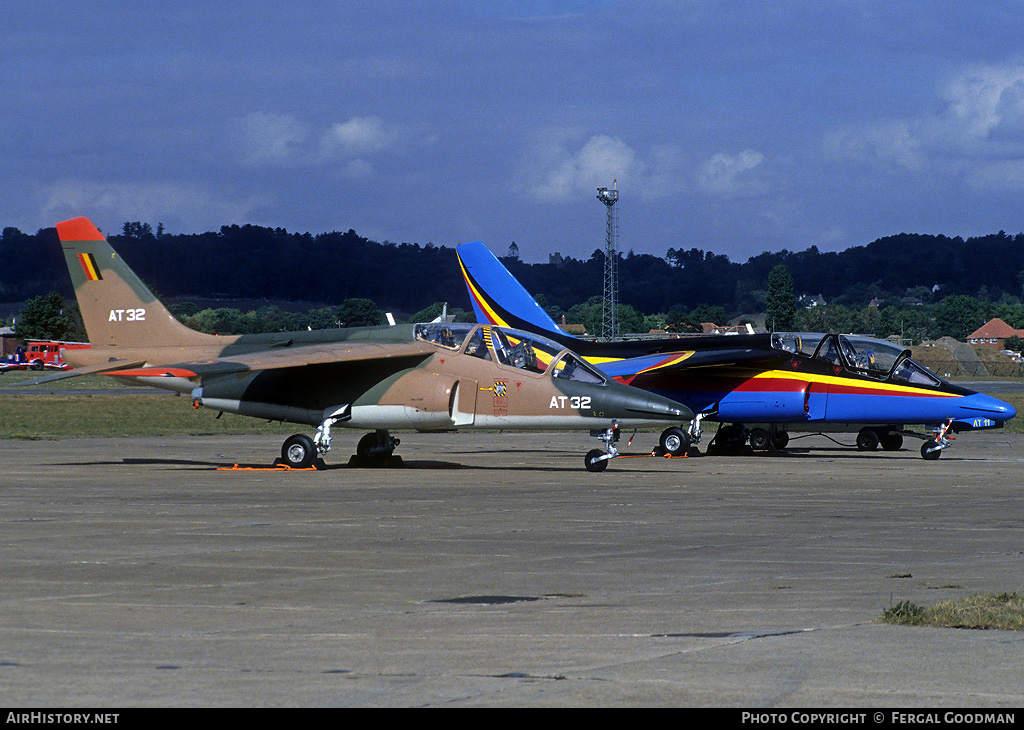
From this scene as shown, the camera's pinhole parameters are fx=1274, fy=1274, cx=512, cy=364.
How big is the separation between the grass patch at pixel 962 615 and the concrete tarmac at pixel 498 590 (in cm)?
18

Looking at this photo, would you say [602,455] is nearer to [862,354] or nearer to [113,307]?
[862,354]

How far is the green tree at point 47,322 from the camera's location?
4439 inches

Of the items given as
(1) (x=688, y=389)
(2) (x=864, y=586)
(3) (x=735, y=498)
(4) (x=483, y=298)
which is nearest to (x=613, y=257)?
(4) (x=483, y=298)

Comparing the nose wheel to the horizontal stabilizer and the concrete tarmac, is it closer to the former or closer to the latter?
the concrete tarmac

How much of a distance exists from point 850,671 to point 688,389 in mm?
21777

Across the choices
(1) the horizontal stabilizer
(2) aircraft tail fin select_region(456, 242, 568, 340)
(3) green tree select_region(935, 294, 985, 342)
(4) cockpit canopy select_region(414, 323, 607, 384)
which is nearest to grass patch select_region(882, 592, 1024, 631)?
(4) cockpit canopy select_region(414, 323, 607, 384)

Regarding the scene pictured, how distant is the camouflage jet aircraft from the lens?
71.4ft

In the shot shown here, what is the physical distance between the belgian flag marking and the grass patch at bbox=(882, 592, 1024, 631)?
19.4m

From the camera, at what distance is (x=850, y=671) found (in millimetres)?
6621

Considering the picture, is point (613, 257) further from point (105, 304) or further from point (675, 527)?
point (675, 527)

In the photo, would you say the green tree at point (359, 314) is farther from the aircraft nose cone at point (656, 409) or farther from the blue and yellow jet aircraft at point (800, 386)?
the aircraft nose cone at point (656, 409)

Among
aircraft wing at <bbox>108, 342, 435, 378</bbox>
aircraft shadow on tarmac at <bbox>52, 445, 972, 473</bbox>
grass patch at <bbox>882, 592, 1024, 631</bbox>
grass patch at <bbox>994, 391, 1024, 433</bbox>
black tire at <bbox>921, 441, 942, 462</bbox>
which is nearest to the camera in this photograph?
grass patch at <bbox>882, 592, 1024, 631</bbox>

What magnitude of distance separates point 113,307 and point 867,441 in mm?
17831

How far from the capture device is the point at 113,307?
80.1ft
